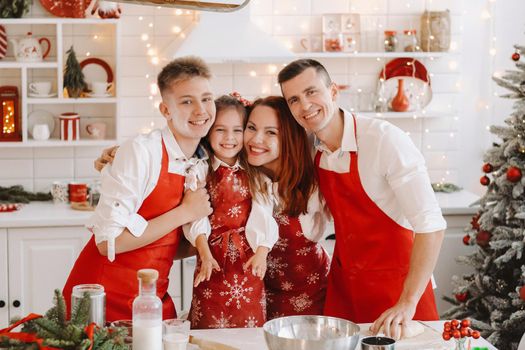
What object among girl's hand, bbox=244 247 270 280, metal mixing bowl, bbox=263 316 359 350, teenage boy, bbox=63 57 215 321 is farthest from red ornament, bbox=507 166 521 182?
metal mixing bowl, bbox=263 316 359 350

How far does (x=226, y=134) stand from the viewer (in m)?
3.21

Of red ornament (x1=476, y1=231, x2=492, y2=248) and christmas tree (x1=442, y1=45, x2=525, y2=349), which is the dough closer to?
christmas tree (x1=442, y1=45, x2=525, y2=349)

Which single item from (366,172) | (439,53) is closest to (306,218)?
(366,172)

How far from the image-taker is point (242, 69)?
5527 millimetres

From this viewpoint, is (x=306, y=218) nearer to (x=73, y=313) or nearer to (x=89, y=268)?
(x=89, y=268)

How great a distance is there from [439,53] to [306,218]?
258 centimetres

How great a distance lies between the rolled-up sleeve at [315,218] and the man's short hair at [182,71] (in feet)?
2.02

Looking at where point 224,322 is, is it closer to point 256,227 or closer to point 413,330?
point 256,227

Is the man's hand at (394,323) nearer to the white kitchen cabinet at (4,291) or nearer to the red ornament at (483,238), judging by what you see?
the red ornament at (483,238)

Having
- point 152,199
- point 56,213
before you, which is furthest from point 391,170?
point 56,213

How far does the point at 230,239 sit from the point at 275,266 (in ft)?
0.84

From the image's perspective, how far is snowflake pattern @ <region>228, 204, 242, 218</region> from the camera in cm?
319

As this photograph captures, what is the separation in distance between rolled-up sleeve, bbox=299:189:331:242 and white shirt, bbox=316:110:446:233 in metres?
0.14

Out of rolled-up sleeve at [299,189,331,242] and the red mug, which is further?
the red mug
